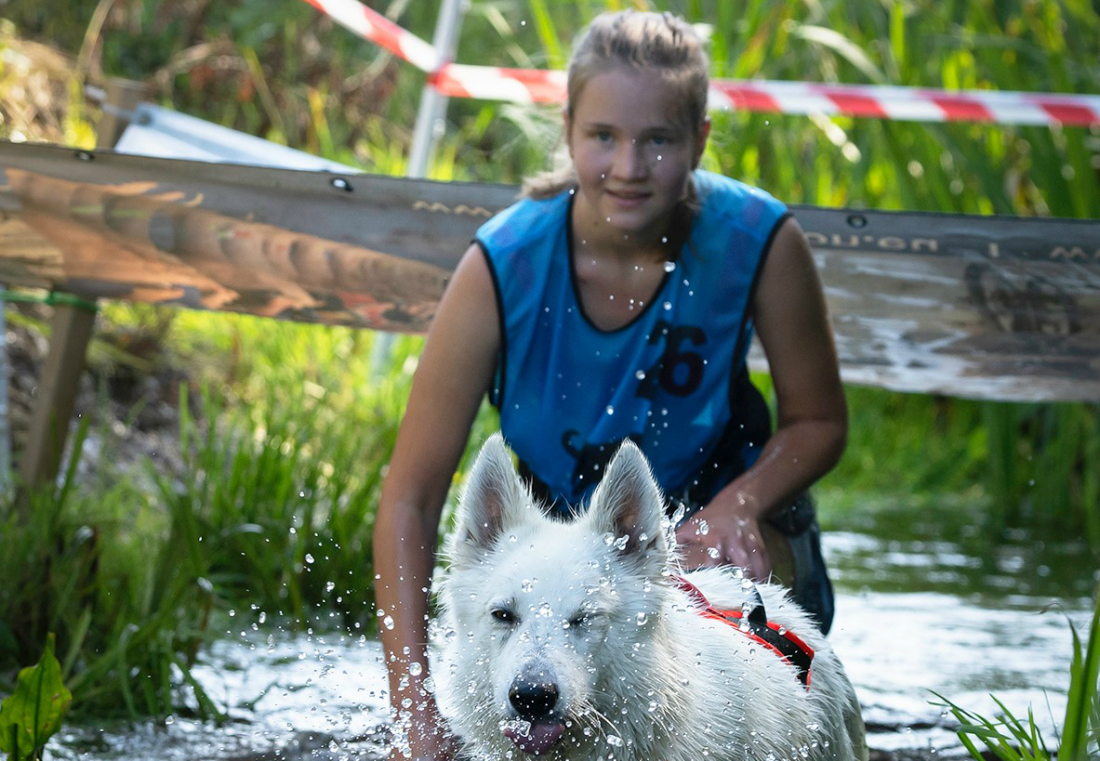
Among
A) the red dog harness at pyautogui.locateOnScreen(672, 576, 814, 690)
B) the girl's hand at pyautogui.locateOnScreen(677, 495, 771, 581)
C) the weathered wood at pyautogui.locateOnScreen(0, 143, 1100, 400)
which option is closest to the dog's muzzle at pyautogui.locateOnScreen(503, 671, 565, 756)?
the red dog harness at pyautogui.locateOnScreen(672, 576, 814, 690)

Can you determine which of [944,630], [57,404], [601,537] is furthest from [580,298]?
[944,630]

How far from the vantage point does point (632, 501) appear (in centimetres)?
228

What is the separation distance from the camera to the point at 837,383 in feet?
10.2

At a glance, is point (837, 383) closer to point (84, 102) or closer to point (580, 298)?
point (580, 298)

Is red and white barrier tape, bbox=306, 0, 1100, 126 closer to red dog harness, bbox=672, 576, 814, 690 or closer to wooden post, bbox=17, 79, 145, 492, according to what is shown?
wooden post, bbox=17, 79, 145, 492

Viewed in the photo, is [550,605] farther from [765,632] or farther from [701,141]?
[701,141]

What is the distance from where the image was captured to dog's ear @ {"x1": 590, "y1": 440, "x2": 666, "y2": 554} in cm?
224

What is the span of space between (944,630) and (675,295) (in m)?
2.35

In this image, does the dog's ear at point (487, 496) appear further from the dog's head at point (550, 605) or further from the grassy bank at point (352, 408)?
the grassy bank at point (352, 408)

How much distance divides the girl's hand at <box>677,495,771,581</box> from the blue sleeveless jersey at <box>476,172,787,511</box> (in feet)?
1.01

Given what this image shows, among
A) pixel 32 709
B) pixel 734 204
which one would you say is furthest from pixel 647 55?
pixel 32 709

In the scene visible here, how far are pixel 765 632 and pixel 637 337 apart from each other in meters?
0.83

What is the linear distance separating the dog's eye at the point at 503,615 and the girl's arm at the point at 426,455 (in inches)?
22.6

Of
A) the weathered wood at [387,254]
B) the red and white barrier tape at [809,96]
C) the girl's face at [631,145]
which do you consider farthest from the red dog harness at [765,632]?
the red and white barrier tape at [809,96]
